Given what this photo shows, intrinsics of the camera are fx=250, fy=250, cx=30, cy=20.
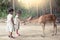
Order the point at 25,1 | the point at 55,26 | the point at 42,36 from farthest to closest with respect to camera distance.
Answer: the point at 25,1, the point at 55,26, the point at 42,36

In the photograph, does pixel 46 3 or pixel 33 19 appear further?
pixel 46 3

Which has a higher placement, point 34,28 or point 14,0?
point 14,0

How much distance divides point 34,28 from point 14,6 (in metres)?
0.72

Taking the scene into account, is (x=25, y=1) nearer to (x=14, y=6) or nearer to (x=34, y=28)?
Answer: (x=14, y=6)

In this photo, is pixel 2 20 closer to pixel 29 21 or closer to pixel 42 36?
pixel 29 21

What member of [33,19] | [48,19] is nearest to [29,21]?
[33,19]

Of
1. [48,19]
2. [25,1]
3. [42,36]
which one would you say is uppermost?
[25,1]

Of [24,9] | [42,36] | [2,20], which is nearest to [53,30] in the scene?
[42,36]

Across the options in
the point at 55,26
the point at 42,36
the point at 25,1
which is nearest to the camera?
the point at 42,36

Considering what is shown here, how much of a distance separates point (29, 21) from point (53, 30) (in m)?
0.57

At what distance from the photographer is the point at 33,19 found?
216 inches

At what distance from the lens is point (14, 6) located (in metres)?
5.86

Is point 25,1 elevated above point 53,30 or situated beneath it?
elevated above

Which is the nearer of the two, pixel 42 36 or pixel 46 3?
pixel 42 36
